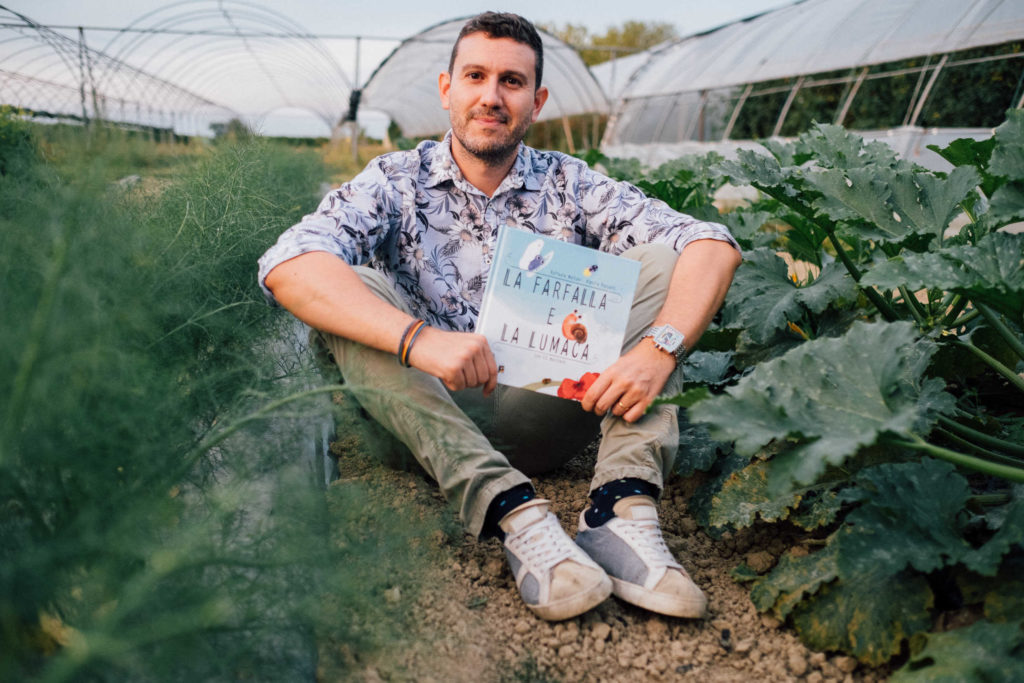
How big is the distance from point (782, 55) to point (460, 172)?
10692 millimetres

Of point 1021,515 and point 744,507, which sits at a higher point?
point 1021,515

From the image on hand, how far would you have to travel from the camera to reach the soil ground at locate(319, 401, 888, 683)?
1.33 m

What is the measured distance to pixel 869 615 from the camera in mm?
1351

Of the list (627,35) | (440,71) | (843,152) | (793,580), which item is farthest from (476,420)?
(627,35)

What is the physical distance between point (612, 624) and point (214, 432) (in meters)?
0.87

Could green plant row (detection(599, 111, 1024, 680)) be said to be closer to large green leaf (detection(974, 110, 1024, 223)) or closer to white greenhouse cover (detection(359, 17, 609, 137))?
large green leaf (detection(974, 110, 1024, 223))

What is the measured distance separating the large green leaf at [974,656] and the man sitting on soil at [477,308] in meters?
0.42

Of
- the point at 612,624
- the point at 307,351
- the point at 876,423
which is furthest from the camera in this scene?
the point at 307,351

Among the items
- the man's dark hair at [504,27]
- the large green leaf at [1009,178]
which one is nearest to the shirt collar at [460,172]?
the man's dark hair at [504,27]

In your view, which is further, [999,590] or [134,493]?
[999,590]

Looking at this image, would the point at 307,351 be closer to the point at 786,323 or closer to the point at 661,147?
the point at 786,323

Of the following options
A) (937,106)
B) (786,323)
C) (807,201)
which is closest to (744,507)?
(786,323)

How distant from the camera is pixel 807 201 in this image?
2010 mm

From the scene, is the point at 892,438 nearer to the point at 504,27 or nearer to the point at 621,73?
the point at 504,27
